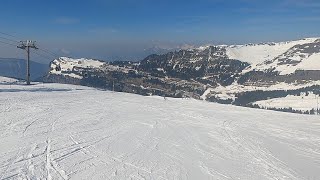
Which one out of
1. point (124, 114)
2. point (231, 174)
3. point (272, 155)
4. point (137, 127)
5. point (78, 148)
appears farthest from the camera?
point (124, 114)

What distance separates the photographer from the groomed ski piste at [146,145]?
49.4ft

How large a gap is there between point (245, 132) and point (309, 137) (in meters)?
4.56

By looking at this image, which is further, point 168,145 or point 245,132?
point 245,132

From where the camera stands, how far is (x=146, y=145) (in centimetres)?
2028

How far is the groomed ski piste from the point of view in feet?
49.4

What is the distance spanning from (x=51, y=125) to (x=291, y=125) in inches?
777

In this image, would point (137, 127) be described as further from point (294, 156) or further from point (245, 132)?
point (294, 156)

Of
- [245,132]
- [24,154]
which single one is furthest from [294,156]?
[24,154]

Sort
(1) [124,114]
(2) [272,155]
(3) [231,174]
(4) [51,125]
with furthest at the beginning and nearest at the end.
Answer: (1) [124,114]
(4) [51,125]
(2) [272,155]
(3) [231,174]

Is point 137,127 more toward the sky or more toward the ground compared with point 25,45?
more toward the ground

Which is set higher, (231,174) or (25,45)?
(25,45)

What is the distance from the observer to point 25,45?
67.0m

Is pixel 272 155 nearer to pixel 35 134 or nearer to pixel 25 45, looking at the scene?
pixel 35 134

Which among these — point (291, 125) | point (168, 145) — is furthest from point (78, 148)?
point (291, 125)
